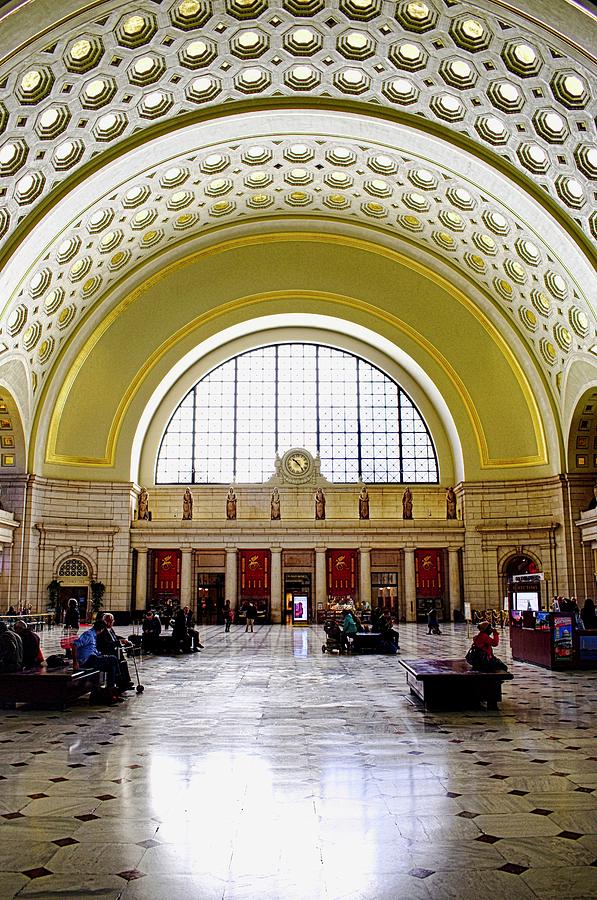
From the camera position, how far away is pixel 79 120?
20.3 metres

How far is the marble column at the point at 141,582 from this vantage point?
109 feet

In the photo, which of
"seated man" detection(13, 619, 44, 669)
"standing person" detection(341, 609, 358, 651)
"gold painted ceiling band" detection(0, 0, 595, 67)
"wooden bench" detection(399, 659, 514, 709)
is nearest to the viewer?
"wooden bench" detection(399, 659, 514, 709)

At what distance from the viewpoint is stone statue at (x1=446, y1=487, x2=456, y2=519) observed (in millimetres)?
34844

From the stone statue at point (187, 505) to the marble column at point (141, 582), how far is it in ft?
8.23

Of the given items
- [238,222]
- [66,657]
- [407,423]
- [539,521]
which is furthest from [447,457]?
[66,657]

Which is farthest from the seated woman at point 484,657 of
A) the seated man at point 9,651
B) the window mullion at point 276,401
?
the window mullion at point 276,401

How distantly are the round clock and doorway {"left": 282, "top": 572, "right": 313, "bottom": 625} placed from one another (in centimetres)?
463

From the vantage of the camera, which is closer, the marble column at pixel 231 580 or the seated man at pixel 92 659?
the seated man at pixel 92 659

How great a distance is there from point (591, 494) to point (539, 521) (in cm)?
242

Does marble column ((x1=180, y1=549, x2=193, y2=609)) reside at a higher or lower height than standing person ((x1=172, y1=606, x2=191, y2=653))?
higher

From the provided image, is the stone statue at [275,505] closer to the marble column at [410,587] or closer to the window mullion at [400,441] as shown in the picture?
the window mullion at [400,441]

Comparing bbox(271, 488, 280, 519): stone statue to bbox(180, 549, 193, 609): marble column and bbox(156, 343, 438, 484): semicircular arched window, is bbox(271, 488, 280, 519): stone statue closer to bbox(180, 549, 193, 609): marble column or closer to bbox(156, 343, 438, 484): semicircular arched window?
bbox(156, 343, 438, 484): semicircular arched window

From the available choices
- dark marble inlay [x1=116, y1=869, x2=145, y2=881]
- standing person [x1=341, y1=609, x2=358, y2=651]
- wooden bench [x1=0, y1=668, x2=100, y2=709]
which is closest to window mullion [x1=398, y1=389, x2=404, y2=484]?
standing person [x1=341, y1=609, x2=358, y2=651]

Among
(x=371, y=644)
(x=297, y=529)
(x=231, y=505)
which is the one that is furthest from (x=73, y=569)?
(x=371, y=644)
